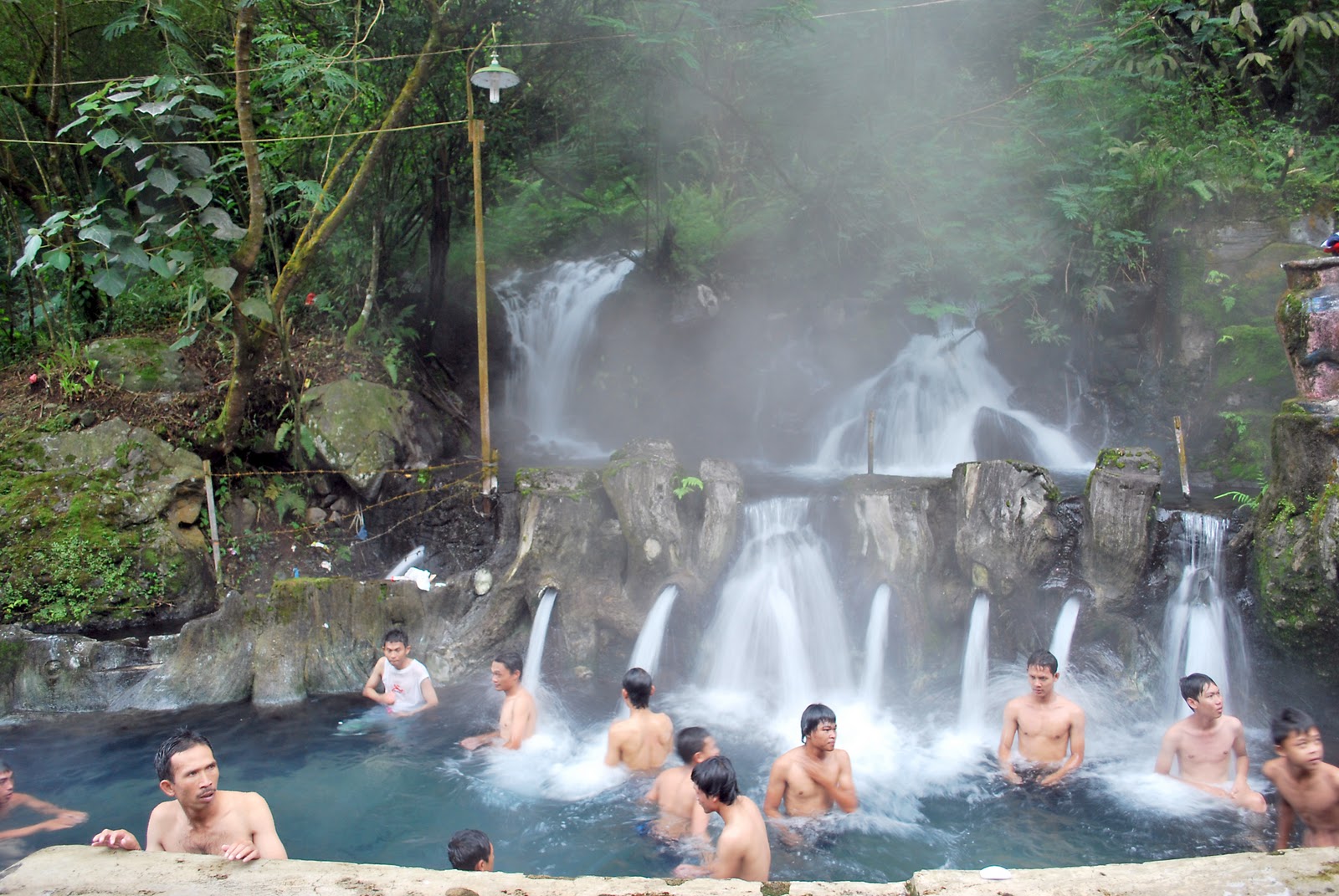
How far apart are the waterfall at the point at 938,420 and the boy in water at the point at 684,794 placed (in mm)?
6232

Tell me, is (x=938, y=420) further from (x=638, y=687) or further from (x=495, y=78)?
(x=638, y=687)

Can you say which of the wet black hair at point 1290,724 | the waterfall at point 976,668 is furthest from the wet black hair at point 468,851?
the waterfall at point 976,668

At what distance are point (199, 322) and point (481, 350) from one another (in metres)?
4.31

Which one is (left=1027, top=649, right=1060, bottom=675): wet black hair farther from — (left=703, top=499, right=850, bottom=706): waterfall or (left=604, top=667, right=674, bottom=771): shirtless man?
(left=604, top=667, right=674, bottom=771): shirtless man

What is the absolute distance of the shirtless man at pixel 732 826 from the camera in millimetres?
4176

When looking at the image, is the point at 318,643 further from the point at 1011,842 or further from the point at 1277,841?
the point at 1277,841

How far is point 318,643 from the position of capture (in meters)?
7.76

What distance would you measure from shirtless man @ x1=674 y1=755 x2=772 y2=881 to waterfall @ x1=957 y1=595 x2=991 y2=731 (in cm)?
323

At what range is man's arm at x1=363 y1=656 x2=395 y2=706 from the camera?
24.1 feet

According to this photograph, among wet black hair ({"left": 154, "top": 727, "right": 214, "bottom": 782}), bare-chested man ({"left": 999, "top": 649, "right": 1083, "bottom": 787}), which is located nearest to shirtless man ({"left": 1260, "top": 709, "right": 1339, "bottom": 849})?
bare-chested man ({"left": 999, "top": 649, "right": 1083, "bottom": 787})

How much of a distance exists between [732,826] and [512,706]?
9.09 ft

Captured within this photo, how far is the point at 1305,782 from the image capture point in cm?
462

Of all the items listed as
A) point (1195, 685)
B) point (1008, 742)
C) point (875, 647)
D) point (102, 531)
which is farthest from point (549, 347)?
point (1195, 685)

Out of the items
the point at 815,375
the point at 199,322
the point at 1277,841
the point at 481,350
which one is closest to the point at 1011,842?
the point at 1277,841
